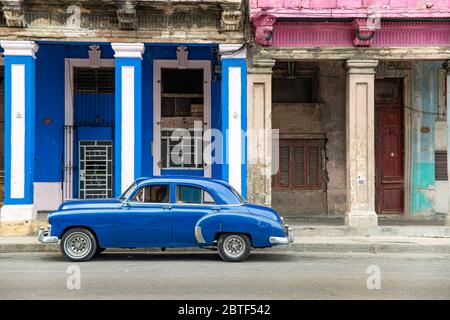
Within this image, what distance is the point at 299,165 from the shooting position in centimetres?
1872

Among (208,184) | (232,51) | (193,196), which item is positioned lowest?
(193,196)

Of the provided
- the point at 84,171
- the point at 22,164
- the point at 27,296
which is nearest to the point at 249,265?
the point at 27,296

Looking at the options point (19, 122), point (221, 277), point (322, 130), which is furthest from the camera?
point (322, 130)

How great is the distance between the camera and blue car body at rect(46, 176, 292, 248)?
461 inches

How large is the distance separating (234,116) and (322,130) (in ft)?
12.1

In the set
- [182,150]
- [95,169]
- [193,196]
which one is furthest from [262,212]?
[95,169]

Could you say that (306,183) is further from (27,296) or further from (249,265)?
(27,296)

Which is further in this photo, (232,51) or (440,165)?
(440,165)

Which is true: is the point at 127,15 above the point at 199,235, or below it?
above

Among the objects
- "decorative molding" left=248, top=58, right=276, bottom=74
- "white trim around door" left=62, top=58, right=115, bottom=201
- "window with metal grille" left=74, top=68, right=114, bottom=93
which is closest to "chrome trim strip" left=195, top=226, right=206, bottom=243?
"decorative molding" left=248, top=58, right=276, bottom=74

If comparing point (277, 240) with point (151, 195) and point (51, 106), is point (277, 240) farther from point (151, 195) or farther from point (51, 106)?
point (51, 106)

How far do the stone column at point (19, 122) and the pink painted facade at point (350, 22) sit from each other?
17.4ft

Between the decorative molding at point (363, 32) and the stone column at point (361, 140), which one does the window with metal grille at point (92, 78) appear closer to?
the stone column at point (361, 140)

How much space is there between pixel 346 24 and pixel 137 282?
904 centimetres
